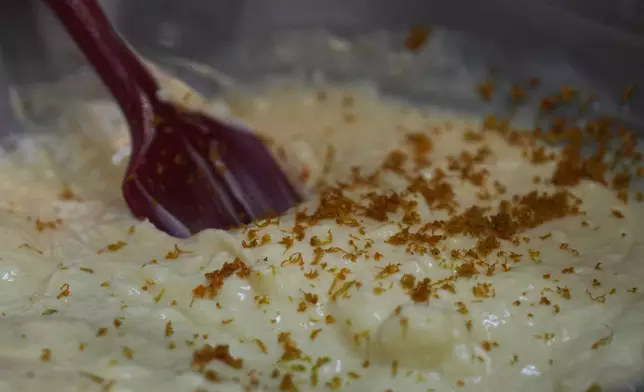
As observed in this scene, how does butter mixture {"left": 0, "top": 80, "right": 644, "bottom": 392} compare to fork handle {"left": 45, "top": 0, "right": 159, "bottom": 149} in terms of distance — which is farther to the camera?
fork handle {"left": 45, "top": 0, "right": 159, "bottom": 149}

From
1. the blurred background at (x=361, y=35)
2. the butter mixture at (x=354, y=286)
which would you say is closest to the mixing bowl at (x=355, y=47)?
the blurred background at (x=361, y=35)

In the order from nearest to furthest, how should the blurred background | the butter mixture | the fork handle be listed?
the butter mixture
the fork handle
the blurred background

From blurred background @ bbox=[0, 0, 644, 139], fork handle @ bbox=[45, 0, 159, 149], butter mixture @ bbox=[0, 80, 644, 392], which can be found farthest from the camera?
blurred background @ bbox=[0, 0, 644, 139]

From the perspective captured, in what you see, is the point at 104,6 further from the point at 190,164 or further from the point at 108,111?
the point at 190,164

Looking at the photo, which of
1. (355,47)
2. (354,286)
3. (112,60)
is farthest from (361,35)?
(354,286)

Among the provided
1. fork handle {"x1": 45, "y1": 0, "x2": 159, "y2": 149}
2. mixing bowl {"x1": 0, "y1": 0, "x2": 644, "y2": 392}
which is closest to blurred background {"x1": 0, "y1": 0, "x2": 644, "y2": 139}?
mixing bowl {"x1": 0, "y1": 0, "x2": 644, "y2": 392}

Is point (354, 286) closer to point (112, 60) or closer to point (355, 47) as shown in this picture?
point (112, 60)

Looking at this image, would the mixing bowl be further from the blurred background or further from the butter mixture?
the butter mixture

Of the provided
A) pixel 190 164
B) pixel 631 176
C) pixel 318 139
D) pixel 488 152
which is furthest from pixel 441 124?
pixel 190 164

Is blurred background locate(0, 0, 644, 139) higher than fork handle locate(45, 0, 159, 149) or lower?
higher
